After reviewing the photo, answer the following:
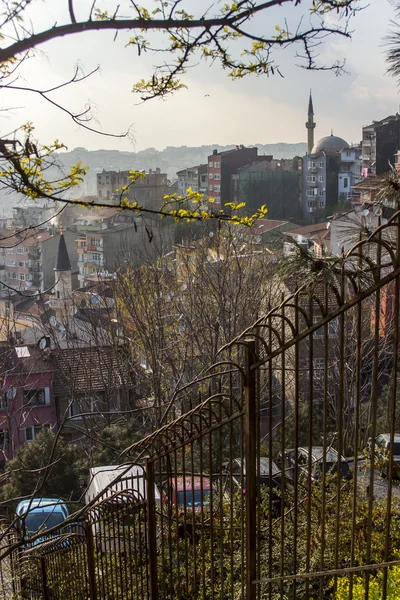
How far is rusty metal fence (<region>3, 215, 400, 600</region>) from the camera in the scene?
7.77 ft

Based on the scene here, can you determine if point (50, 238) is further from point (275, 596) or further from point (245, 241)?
point (275, 596)

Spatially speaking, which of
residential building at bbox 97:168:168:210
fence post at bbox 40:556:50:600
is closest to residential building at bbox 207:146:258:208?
residential building at bbox 97:168:168:210

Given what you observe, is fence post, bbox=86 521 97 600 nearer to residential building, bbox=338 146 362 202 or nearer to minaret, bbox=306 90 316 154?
residential building, bbox=338 146 362 202

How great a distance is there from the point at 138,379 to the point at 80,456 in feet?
8.38

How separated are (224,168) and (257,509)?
5204 centimetres

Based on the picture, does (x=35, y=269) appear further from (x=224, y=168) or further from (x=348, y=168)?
(x=348, y=168)

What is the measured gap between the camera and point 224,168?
53.6m

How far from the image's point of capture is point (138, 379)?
1811 cm

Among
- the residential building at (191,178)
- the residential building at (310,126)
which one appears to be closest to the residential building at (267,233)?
the residential building at (191,178)

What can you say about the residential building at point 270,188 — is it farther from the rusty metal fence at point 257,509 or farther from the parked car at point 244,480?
the parked car at point 244,480

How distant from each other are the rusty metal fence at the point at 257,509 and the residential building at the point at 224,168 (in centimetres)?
4204

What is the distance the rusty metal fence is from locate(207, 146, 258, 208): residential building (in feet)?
138

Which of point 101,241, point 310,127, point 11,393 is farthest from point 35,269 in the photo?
point 11,393

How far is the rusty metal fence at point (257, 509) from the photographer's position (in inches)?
93.3
